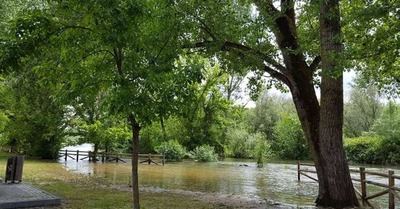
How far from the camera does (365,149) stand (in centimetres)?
4300

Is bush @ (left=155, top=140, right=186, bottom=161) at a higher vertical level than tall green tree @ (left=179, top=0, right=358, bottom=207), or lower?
lower

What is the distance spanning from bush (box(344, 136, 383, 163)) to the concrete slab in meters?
37.0

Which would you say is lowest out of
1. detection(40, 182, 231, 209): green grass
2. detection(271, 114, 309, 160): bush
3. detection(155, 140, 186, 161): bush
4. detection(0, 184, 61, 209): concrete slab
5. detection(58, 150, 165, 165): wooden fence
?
detection(40, 182, 231, 209): green grass

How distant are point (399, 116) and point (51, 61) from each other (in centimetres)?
4104

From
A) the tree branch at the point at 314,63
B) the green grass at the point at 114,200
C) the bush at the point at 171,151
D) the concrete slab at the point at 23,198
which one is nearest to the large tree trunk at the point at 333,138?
the tree branch at the point at 314,63

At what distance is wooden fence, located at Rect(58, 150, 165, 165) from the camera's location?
116 ft

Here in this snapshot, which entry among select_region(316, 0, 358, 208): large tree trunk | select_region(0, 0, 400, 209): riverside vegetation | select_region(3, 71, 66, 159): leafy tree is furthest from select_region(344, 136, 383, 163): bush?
select_region(316, 0, 358, 208): large tree trunk

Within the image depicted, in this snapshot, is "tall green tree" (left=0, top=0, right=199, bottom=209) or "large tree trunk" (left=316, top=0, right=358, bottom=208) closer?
"tall green tree" (left=0, top=0, right=199, bottom=209)

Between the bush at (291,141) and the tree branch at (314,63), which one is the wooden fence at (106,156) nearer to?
the bush at (291,141)

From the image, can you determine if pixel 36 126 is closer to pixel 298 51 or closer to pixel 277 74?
pixel 277 74

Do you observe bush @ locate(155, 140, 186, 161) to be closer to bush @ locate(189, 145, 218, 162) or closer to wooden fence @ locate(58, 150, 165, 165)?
bush @ locate(189, 145, 218, 162)

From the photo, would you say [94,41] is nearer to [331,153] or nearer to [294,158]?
[331,153]

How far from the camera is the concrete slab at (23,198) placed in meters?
9.62

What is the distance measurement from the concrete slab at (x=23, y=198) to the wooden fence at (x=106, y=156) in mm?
23140
